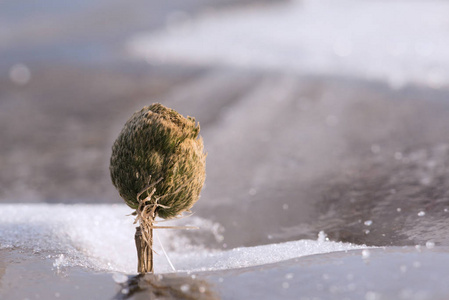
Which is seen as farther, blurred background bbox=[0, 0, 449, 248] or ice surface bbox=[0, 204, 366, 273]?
blurred background bbox=[0, 0, 449, 248]

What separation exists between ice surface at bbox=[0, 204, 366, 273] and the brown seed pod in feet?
0.50

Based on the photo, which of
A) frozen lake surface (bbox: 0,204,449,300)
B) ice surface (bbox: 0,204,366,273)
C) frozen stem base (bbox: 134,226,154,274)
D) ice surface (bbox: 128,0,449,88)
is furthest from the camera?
ice surface (bbox: 128,0,449,88)

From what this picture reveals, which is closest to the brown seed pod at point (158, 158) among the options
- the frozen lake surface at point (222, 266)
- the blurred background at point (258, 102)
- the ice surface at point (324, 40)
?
the frozen lake surface at point (222, 266)

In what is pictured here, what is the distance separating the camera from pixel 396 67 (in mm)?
5961

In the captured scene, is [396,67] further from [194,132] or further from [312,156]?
[194,132]

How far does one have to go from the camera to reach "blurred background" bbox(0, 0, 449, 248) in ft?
11.2

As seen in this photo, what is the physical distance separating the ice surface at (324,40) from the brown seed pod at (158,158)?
151 inches

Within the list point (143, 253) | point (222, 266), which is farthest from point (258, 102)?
point (143, 253)

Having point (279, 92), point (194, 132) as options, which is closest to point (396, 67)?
point (279, 92)

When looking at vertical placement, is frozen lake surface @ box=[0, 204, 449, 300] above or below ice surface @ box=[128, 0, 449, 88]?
below

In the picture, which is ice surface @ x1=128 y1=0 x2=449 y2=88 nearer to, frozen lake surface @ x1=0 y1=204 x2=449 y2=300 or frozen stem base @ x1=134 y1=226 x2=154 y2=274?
frozen lake surface @ x1=0 y1=204 x2=449 y2=300

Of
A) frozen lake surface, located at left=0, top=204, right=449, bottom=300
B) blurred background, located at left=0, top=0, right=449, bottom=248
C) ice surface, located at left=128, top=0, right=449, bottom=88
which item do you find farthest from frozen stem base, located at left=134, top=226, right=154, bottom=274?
ice surface, located at left=128, top=0, right=449, bottom=88

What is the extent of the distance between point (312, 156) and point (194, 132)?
2.17 m

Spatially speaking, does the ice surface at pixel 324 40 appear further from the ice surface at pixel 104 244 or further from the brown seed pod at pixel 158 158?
the brown seed pod at pixel 158 158
